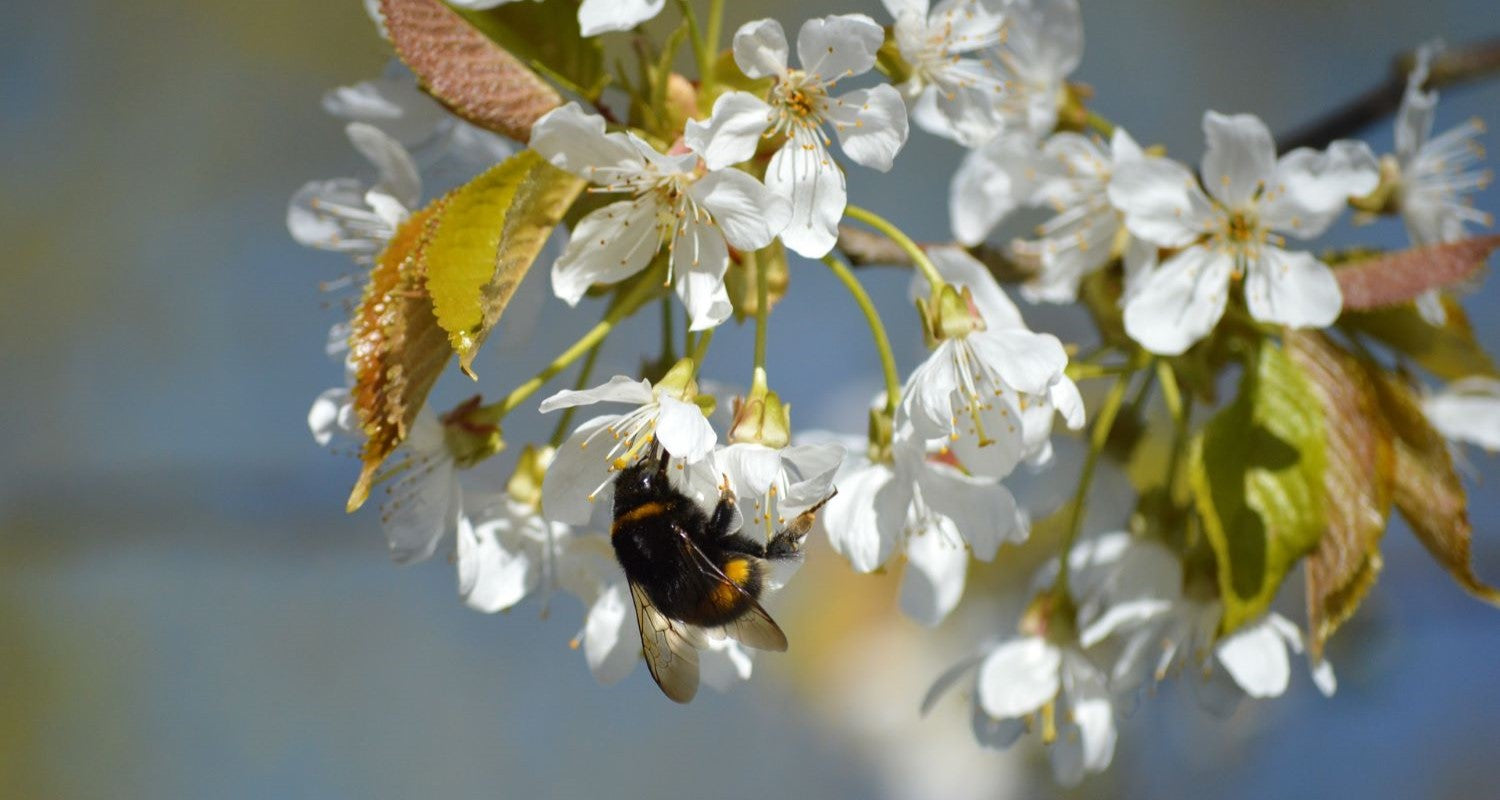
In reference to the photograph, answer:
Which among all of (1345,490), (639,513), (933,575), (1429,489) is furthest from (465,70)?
(1429,489)

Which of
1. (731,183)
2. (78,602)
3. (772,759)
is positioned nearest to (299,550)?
(78,602)

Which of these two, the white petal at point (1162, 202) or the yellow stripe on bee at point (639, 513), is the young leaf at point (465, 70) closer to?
the yellow stripe on bee at point (639, 513)

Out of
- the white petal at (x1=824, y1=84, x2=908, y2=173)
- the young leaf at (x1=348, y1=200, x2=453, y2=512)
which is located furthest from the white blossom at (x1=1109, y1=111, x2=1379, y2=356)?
the young leaf at (x1=348, y1=200, x2=453, y2=512)

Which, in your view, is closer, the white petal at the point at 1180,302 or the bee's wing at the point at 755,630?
the bee's wing at the point at 755,630

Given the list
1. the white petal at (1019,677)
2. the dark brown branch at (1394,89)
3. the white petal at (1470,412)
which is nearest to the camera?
the white petal at (1019,677)

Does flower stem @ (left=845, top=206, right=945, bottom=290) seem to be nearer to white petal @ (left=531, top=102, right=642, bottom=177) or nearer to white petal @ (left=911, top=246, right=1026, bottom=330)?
white petal @ (left=911, top=246, right=1026, bottom=330)

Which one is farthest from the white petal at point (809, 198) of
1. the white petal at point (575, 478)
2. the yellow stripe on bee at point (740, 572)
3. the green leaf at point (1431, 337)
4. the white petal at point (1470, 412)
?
the white petal at point (1470, 412)

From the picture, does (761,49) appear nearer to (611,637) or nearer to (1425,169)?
(611,637)
